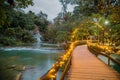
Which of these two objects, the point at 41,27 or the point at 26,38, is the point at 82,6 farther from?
the point at 41,27

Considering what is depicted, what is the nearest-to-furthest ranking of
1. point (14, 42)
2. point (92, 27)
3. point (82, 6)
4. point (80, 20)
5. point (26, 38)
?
point (82, 6)
point (92, 27)
point (80, 20)
point (14, 42)
point (26, 38)

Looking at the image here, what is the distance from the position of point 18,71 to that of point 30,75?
6.20 feet

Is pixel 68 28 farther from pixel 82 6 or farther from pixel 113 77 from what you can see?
pixel 113 77

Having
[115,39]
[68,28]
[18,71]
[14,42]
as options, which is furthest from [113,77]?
[14,42]

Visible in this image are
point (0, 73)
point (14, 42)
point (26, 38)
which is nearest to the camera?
point (0, 73)

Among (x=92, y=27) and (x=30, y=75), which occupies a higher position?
(x=92, y=27)

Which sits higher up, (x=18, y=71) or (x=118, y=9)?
(x=118, y=9)

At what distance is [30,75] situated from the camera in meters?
21.1

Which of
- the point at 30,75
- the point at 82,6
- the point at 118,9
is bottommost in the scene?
the point at 30,75

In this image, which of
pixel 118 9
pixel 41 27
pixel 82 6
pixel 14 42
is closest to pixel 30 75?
pixel 82 6

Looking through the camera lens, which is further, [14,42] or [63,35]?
[14,42]

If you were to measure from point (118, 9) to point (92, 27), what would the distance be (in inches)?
1566

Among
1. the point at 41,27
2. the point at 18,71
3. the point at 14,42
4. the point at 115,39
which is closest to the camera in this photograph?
the point at 115,39

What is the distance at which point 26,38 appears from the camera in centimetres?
7131
